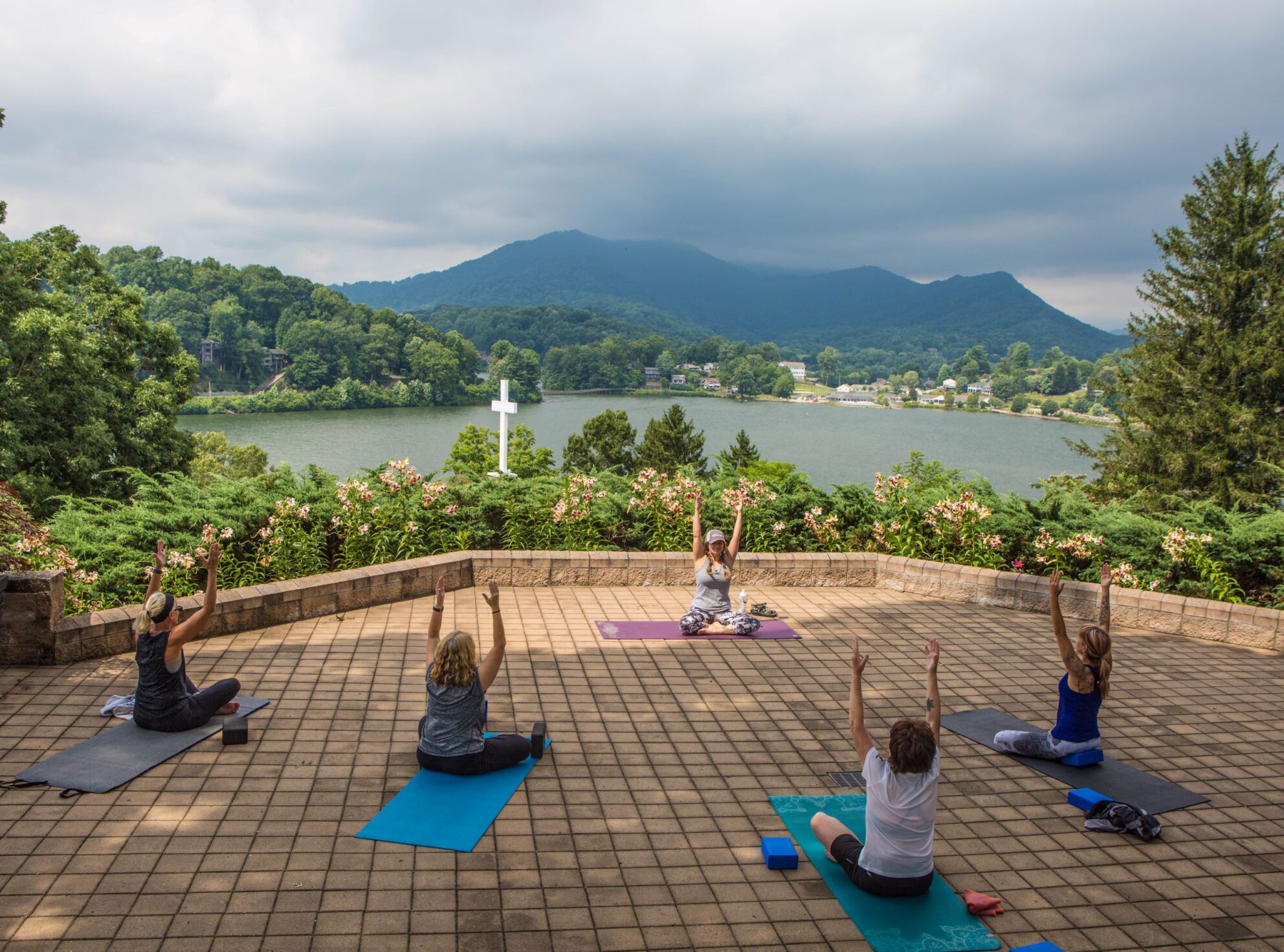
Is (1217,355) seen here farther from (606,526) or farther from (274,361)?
(274,361)

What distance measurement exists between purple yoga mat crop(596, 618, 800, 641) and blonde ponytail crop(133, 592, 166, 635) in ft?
12.7

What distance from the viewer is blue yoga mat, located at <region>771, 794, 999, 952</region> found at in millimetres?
3900

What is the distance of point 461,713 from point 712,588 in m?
3.67

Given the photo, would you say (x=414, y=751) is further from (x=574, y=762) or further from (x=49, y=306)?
(x=49, y=306)

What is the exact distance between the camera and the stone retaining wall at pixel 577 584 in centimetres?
665

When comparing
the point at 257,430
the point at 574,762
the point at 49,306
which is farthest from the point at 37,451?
the point at 257,430

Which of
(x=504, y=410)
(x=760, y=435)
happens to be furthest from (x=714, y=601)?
(x=760, y=435)

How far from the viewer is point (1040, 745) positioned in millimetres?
5824

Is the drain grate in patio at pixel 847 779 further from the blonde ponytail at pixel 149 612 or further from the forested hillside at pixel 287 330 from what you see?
the forested hillside at pixel 287 330

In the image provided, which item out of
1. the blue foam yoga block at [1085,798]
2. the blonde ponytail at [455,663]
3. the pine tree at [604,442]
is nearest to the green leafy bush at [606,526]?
the blonde ponytail at [455,663]

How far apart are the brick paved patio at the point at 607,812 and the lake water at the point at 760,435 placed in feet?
219

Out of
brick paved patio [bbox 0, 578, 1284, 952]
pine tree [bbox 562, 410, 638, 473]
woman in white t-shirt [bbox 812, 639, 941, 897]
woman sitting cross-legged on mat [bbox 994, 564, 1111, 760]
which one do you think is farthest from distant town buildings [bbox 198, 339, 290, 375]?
woman in white t-shirt [bbox 812, 639, 941, 897]

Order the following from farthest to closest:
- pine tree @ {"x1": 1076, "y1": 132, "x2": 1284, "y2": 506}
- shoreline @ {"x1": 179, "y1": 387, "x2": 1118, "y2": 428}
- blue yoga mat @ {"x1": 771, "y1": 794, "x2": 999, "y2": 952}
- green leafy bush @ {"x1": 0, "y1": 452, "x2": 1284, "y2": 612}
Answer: shoreline @ {"x1": 179, "y1": 387, "x2": 1118, "y2": 428} → pine tree @ {"x1": 1076, "y1": 132, "x2": 1284, "y2": 506} → green leafy bush @ {"x1": 0, "y1": 452, "x2": 1284, "y2": 612} → blue yoga mat @ {"x1": 771, "y1": 794, "x2": 999, "y2": 952}

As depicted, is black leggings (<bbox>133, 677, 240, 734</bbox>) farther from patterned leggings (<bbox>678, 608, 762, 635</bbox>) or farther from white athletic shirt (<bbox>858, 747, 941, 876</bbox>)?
white athletic shirt (<bbox>858, 747, 941, 876</bbox>)
